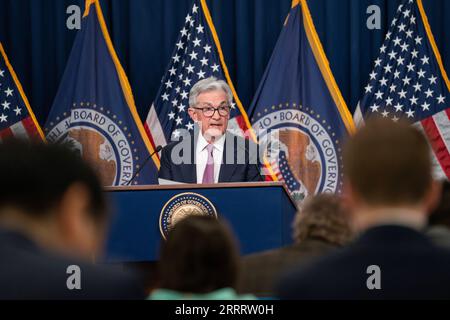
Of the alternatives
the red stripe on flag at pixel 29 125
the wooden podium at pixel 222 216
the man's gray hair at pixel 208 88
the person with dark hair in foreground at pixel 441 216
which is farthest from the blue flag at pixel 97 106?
the person with dark hair in foreground at pixel 441 216

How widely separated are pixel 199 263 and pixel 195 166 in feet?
14.0

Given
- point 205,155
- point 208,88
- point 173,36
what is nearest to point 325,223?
point 205,155

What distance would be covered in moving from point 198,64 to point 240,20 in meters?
0.89

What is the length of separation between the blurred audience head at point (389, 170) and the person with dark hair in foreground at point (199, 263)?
48 centimetres

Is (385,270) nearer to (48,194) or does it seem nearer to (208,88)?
(48,194)

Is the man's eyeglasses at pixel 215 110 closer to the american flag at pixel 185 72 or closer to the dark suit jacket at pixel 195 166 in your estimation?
the dark suit jacket at pixel 195 166

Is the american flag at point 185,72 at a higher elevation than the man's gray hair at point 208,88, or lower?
higher

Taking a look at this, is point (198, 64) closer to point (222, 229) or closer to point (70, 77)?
point (70, 77)

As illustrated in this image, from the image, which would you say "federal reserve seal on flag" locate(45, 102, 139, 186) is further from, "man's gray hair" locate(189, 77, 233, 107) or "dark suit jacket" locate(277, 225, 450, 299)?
"dark suit jacket" locate(277, 225, 450, 299)

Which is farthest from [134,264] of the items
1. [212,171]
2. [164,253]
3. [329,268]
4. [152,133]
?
[152,133]

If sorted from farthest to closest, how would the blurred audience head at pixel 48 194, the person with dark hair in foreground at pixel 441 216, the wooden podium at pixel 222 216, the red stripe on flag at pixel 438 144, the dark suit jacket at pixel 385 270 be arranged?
the red stripe on flag at pixel 438 144 < the wooden podium at pixel 222 216 < the person with dark hair in foreground at pixel 441 216 < the dark suit jacket at pixel 385 270 < the blurred audience head at pixel 48 194

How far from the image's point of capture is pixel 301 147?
27.8 feet

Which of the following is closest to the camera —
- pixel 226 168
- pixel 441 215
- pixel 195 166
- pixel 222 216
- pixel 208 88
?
pixel 441 215

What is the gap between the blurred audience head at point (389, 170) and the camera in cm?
152
